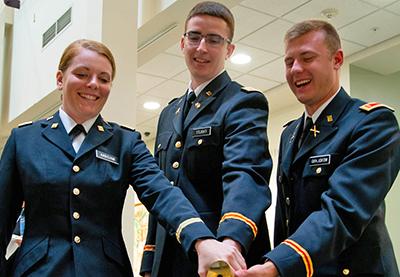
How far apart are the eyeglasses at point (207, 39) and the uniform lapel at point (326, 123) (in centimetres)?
45

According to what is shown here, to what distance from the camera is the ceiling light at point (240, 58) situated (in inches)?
287

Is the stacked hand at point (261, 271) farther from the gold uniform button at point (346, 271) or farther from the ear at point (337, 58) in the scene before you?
the ear at point (337, 58)

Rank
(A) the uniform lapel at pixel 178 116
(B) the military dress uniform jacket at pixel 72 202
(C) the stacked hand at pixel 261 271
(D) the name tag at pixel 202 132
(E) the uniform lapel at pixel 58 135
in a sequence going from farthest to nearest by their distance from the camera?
(A) the uniform lapel at pixel 178 116
(D) the name tag at pixel 202 132
(E) the uniform lapel at pixel 58 135
(B) the military dress uniform jacket at pixel 72 202
(C) the stacked hand at pixel 261 271

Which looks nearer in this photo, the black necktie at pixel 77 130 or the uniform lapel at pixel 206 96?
the black necktie at pixel 77 130

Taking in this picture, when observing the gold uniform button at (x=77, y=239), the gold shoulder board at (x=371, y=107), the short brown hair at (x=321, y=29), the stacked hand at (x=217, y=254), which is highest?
the short brown hair at (x=321, y=29)

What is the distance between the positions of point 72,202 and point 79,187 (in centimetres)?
5

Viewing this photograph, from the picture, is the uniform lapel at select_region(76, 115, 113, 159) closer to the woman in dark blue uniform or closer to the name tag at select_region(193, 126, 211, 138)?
the woman in dark blue uniform

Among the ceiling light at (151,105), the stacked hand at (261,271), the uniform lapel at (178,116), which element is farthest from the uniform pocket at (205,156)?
the ceiling light at (151,105)

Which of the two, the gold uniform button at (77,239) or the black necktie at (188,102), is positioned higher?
the black necktie at (188,102)

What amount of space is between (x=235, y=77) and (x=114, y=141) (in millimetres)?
6187

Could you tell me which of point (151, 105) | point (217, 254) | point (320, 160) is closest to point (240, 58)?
point (151, 105)

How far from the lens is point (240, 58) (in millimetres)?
7367

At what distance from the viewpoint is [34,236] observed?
1834 mm

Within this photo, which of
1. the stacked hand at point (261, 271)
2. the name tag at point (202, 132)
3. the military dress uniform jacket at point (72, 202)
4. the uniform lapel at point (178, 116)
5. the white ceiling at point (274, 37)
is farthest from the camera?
the white ceiling at point (274, 37)
